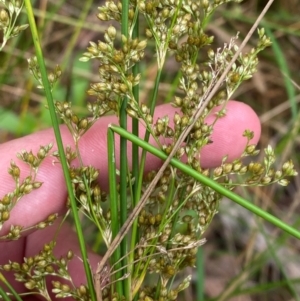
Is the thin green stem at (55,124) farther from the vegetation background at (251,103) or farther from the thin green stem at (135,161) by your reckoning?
the vegetation background at (251,103)

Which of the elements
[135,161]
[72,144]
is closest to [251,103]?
[72,144]

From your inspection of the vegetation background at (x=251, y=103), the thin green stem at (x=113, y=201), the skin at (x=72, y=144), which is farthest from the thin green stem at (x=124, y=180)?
the vegetation background at (x=251, y=103)

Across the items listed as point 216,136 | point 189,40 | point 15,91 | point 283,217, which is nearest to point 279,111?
point 283,217

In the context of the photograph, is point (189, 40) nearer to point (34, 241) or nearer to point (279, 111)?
point (34, 241)

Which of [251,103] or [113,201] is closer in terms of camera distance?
[113,201]

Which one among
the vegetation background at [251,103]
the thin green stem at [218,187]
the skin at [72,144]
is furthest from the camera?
the vegetation background at [251,103]

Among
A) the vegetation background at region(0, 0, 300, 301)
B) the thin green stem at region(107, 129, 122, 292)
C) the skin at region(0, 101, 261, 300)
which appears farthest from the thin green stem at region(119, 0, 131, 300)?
the vegetation background at region(0, 0, 300, 301)

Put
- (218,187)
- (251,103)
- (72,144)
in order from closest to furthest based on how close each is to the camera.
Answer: (218,187) → (72,144) → (251,103)

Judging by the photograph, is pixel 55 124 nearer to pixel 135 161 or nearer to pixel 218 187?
pixel 135 161

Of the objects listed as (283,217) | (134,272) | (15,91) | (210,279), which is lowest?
(210,279)
